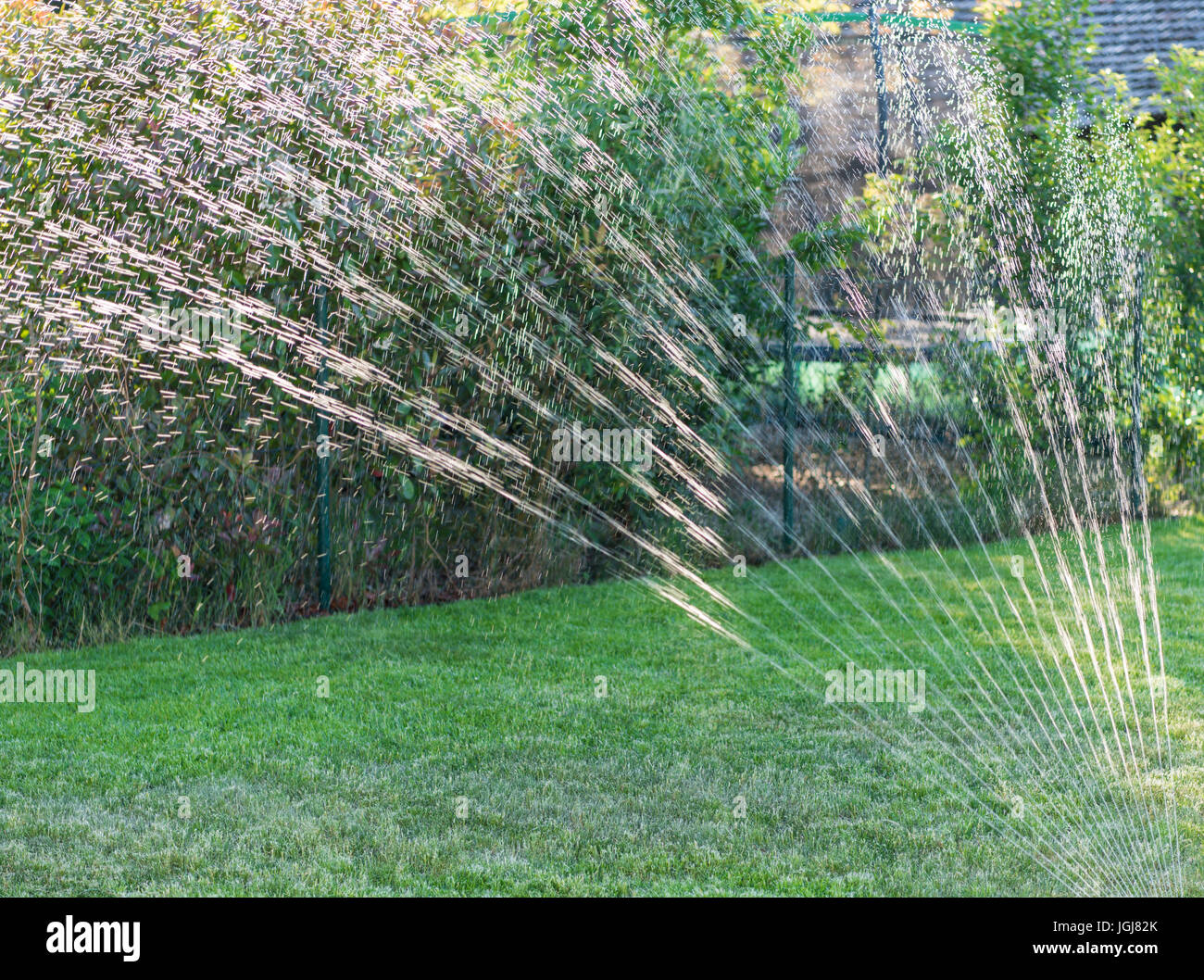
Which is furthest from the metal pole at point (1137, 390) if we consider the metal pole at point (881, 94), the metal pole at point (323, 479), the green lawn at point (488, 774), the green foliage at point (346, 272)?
the metal pole at point (323, 479)

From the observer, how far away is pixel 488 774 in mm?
4840

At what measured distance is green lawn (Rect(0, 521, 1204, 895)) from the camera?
13.0 feet

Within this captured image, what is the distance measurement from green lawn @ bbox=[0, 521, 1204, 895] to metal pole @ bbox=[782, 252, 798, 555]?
2159 mm

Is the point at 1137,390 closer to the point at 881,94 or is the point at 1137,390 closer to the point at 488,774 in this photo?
the point at 881,94

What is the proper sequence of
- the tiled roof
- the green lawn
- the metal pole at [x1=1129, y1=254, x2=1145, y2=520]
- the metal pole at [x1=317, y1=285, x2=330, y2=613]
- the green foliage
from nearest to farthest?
the green lawn < the green foliage < the metal pole at [x1=317, y1=285, x2=330, y2=613] < the metal pole at [x1=1129, y1=254, x2=1145, y2=520] < the tiled roof

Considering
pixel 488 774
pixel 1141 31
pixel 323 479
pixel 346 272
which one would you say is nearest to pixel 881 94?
pixel 346 272

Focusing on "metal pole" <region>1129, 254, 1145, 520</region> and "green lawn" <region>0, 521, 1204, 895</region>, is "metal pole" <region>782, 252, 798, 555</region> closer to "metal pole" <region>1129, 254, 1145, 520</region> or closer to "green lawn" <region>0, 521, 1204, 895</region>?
"green lawn" <region>0, 521, 1204, 895</region>

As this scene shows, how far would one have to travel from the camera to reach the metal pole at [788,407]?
29.7ft

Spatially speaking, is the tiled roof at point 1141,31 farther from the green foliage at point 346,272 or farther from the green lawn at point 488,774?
the green lawn at point 488,774

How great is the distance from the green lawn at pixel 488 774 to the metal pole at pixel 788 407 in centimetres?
216

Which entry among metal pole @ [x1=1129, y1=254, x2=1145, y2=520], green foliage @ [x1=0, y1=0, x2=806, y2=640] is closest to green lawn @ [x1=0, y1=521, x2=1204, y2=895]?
green foliage @ [x1=0, y1=0, x2=806, y2=640]

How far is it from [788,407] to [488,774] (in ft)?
16.6

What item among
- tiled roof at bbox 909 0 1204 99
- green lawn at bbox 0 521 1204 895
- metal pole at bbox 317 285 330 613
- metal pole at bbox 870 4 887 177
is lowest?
green lawn at bbox 0 521 1204 895

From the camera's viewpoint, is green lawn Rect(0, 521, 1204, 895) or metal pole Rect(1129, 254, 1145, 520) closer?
green lawn Rect(0, 521, 1204, 895)
